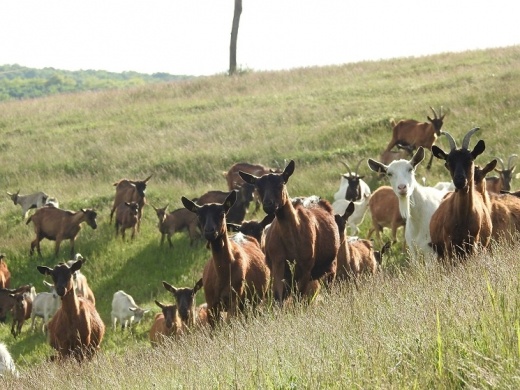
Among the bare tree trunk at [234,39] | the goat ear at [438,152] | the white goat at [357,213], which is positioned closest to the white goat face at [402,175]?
the goat ear at [438,152]

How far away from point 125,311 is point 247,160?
11479mm

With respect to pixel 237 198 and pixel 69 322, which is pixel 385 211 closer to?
pixel 237 198

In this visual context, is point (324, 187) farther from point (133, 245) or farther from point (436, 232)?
point (436, 232)

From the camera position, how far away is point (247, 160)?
1085 inches

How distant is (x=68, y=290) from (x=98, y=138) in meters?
20.7

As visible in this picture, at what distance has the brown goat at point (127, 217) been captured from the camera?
21.1m

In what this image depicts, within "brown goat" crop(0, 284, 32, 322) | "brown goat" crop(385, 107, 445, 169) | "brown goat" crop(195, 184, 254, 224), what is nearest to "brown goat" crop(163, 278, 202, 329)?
"brown goat" crop(0, 284, 32, 322)

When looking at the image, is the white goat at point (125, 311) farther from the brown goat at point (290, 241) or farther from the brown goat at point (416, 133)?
the brown goat at point (416, 133)

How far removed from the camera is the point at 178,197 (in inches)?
956

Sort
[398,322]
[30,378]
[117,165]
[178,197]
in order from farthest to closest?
1. [117,165]
2. [178,197]
3. [30,378]
4. [398,322]

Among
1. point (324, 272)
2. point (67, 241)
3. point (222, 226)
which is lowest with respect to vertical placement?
point (67, 241)

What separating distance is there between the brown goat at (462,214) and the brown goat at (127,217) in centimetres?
1066

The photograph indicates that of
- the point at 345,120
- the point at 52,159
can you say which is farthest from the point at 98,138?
the point at 345,120

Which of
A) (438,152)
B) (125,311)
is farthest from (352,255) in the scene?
(125,311)
